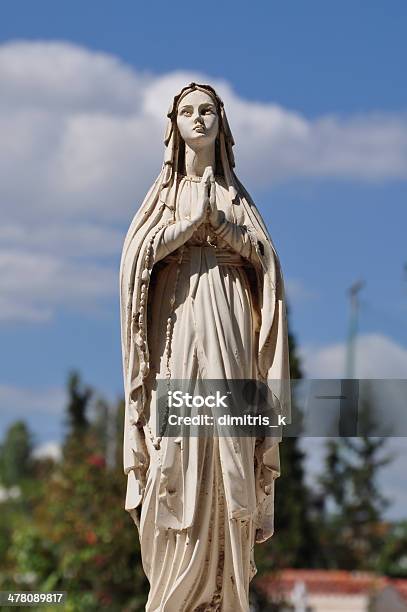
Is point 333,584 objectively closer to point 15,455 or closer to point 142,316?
point 142,316

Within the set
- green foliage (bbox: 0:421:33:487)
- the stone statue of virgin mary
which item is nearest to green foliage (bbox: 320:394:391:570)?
the stone statue of virgin mary

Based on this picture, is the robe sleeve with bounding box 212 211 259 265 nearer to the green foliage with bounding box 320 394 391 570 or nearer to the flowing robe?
the flowing robe

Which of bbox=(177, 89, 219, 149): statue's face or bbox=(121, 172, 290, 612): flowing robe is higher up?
bbox=(177, 89, 219, 149): statue's face

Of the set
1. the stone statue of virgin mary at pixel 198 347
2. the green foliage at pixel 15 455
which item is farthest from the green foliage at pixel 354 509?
the green foliage at pixel 15 455

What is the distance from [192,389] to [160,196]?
151 centimetres

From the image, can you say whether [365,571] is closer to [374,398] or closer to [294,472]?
[294,472]

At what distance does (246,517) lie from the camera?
10391mm

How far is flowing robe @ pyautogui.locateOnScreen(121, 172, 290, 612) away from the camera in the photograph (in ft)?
34.2

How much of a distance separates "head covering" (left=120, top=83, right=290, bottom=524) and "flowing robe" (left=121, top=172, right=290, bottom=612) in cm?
6

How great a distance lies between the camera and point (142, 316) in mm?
10719

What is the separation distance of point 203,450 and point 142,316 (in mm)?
1057

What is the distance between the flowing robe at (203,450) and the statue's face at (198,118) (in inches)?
13.1

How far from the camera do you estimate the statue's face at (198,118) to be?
1100cm

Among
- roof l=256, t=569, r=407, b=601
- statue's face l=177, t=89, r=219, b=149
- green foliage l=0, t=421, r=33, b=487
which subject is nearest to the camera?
statue's face l=177, t=89, r=219, b=149
